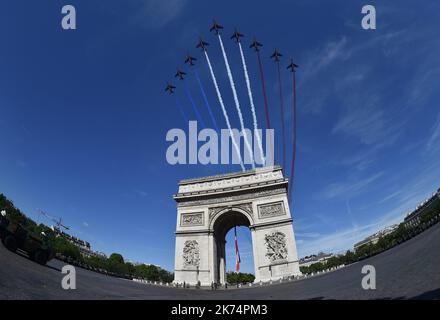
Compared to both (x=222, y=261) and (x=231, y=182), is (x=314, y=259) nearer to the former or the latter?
(x=222, y=261)

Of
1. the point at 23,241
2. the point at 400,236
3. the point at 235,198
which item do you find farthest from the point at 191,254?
the point at 400,236

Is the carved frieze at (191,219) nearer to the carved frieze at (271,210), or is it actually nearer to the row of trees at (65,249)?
the carved frieze at (271,210)

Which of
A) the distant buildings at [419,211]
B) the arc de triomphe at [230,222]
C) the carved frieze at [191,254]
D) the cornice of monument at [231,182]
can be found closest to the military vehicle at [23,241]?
A: the carved frieze at [191,254]

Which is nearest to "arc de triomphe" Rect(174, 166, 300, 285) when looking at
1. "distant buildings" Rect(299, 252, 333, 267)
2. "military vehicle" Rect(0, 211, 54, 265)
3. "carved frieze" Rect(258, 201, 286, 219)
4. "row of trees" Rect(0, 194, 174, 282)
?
"carved frieze" Rect(258, 201, 286, 219)
